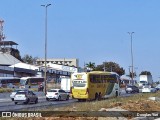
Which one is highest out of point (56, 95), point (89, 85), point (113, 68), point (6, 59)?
point (6, 59)

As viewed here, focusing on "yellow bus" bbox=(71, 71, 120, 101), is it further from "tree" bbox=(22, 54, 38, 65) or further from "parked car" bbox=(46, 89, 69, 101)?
"tree" bbox=(22, 54, 38, 65)

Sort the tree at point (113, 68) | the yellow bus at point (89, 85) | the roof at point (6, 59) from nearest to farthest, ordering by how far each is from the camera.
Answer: the yellow bus at point (89, 85)
the roof at point (6, 59)
the tree at point (113, 68)

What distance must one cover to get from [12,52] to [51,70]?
115 feet

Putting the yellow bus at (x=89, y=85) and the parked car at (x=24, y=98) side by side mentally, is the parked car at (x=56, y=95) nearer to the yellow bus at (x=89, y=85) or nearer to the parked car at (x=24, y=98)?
the parked car at (x=24, y=98)

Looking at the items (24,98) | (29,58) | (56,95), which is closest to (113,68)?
(29,58)

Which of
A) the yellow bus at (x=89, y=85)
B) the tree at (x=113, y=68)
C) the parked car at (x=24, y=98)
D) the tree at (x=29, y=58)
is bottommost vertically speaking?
the parked car at (x=24, y=98)

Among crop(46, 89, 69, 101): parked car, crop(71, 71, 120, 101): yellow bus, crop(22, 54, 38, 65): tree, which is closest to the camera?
crop(71, 71, 120, 101): yellow bus

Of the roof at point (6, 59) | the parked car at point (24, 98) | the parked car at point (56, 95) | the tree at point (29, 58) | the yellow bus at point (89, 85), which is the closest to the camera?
the yellow bus at point (89, 85)

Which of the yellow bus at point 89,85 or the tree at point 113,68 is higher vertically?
the tree at point 113,68

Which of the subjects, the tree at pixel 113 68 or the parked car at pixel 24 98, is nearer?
the parked car at pixel 24 98

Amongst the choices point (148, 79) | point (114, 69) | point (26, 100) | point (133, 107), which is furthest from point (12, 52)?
point (133, 107)

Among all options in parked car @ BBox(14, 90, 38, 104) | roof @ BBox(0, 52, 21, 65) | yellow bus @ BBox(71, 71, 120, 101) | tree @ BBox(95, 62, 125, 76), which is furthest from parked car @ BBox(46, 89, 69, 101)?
tree @ BBox(95, 62, 125, 76)

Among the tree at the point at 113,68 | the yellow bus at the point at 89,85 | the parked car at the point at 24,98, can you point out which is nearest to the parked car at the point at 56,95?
the parked car at the point at 24,98

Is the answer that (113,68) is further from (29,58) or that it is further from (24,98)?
(24,98)
